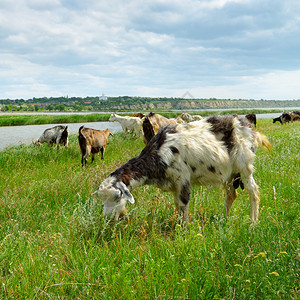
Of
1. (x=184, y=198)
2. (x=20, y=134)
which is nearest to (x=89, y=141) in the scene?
(x=184, y=198)

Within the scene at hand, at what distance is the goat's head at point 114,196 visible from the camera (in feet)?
12.3

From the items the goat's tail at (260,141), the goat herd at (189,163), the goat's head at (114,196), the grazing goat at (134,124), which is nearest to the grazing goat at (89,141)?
the goat herd at (189,163)

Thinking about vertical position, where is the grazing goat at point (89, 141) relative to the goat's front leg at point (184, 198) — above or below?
above

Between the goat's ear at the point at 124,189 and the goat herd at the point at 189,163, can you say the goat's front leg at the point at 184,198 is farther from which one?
the goat's ear at the point at 124,189

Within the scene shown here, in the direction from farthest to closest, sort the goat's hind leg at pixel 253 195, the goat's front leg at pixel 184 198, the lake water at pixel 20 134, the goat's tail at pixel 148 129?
the lake water at pixel 20 134
the goat's tail at pixel 148 129
the goat's hind leg at pixel 253 195
the goat's front leg at pixel 184 198

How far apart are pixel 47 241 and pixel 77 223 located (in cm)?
55

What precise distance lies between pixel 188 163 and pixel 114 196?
1.37 meters

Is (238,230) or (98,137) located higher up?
(98,137)

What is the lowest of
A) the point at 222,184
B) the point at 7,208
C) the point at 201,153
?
the point at 7,208

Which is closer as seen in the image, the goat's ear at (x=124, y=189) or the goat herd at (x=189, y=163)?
the goat's ear at (x=124, y=189)

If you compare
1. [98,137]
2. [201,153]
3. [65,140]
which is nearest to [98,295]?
[201,153]

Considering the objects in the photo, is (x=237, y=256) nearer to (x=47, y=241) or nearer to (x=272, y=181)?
(x=47, y=241)

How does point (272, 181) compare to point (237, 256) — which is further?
point (272, 181)

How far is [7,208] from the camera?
18.0 feet
